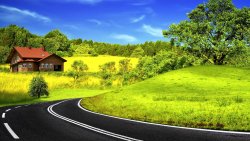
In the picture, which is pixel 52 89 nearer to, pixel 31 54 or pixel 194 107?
pixel 194 107

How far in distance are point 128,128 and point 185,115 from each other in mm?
5393

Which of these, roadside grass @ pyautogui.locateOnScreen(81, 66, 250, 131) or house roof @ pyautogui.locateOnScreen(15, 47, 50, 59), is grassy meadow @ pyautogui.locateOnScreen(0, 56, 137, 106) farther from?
house roof @ pyautogui.locateOnScreen(15, 47, 50, 59)

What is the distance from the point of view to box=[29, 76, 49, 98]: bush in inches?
1908

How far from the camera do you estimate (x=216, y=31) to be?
187ft

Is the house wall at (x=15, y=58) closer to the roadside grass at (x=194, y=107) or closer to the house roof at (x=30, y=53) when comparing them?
the house roof at (x=30, y=53)

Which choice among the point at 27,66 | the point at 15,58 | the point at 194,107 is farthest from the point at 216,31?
the point at 15,58

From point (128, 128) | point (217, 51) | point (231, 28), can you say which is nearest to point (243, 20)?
point (231, 28)

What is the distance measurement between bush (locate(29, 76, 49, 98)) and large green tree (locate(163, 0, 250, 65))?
23.6 m

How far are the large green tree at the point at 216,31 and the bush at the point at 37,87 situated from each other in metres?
23.6

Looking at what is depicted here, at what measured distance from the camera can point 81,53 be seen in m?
181

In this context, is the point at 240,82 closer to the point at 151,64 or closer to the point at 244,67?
the point at 244,67

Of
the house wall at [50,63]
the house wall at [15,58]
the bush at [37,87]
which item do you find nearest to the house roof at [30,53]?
the house wall at [15,58]

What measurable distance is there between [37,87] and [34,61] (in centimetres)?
6413

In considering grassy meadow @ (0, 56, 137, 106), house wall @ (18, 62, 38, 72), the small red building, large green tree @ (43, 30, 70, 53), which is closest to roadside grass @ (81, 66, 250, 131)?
grassy meadow @ (0, 56, 137, 106)
